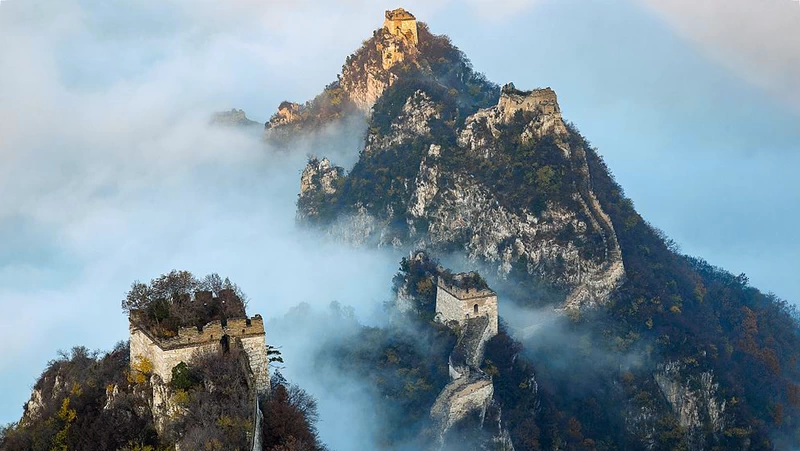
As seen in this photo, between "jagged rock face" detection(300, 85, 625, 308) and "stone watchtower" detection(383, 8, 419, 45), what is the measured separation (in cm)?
1899

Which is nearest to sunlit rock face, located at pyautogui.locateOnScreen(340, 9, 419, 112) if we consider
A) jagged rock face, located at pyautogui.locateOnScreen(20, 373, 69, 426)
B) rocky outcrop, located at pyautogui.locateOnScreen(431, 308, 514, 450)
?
rocky outcrop, located at pyautogui.locateOnScreen(431, 308, 514, 450)

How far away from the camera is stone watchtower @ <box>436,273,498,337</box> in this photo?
6612cm

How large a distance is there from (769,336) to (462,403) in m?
43.5

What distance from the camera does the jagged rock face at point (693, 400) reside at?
75.4m

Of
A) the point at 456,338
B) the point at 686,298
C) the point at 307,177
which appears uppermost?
the point at 307,177

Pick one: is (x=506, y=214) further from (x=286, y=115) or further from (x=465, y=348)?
(x=286, y=115)

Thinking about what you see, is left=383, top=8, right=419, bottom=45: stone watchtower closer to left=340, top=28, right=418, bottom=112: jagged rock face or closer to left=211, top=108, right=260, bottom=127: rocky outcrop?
left=340, top=28, right=418, bottom=112: jagged rock face

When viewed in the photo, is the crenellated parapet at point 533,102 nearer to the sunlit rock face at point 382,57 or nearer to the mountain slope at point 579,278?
the mountain slope at point 579,278

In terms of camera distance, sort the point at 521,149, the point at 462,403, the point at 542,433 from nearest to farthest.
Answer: the point at 462,403, the point at 542,433, the point at 521,149

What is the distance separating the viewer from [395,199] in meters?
92.6

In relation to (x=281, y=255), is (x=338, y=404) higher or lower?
lower

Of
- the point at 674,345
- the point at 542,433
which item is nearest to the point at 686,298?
the point at 674,345

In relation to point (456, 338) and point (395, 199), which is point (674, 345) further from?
point (395, 199)

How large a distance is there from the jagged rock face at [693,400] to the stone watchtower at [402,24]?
5124cm
